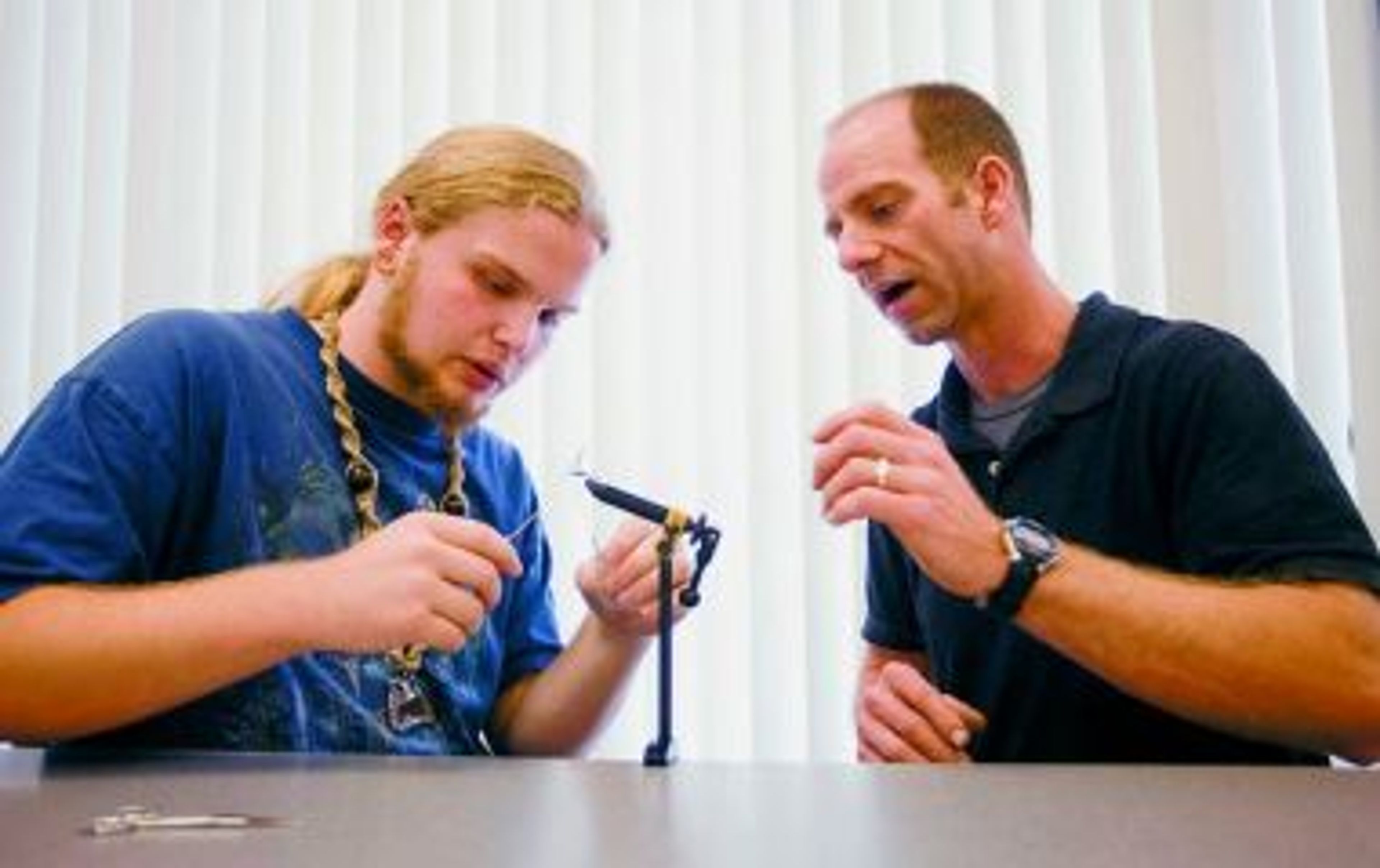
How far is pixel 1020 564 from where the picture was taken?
1.26 meters

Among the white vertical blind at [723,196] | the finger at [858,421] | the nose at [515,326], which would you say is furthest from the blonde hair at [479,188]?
the white vertical blind at [723,196]

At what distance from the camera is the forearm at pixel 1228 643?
49.3 inches

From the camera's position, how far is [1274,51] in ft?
7.16

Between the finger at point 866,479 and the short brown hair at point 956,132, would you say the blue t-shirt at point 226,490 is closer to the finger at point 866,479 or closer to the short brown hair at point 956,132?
the finger at point 866,479

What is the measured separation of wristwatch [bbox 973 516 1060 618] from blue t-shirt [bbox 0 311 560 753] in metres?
0.56

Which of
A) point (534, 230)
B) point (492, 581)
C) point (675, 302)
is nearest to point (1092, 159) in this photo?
point (675, 302)

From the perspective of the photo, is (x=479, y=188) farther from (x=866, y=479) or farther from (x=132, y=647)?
(x=132, y=647)

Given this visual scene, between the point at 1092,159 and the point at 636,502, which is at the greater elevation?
the point at 1092,159

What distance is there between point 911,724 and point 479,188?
2.48ft

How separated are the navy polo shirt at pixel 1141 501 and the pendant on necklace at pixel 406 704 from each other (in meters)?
0.57

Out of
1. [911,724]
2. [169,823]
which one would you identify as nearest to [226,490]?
[169,823]

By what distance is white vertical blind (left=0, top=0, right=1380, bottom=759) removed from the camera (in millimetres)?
2096

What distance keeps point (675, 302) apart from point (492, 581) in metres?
1.15

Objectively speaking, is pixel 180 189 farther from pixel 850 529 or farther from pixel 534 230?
pixel 850 529
